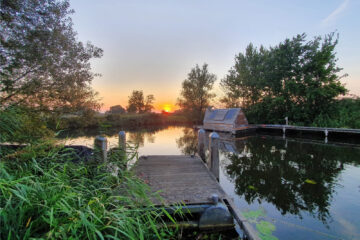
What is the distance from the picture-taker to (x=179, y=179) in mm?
4262

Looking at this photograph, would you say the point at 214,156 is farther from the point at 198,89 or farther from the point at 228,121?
the point at 198,89

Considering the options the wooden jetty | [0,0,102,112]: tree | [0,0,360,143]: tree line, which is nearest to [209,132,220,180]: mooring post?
the wooden jetty

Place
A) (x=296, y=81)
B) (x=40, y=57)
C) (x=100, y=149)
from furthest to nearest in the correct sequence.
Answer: (x=296, y=81) → (x=40, y=57) → (x=100, y=149)

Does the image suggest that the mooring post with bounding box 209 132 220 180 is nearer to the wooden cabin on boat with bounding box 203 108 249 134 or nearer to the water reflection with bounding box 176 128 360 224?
the water reflection with bounding box 176 128 360 224

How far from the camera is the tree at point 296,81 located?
1809 centimetres

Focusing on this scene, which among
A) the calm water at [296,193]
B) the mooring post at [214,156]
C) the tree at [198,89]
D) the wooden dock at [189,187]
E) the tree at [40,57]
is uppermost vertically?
the tree at [198,89]

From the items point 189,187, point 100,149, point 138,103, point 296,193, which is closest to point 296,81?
point 296,193

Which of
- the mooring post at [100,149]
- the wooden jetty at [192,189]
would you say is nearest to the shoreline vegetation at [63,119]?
the mooring post at [100,149]

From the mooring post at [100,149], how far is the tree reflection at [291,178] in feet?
13.2

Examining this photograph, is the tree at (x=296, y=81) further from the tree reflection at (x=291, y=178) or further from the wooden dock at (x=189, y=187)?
the wooden dock at (x=189, y=187)

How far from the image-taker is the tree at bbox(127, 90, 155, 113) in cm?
4176

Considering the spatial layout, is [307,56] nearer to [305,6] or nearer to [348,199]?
[305,6]

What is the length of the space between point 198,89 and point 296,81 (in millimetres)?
18434

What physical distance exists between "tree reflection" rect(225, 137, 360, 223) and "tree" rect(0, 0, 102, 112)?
6.76 metres
